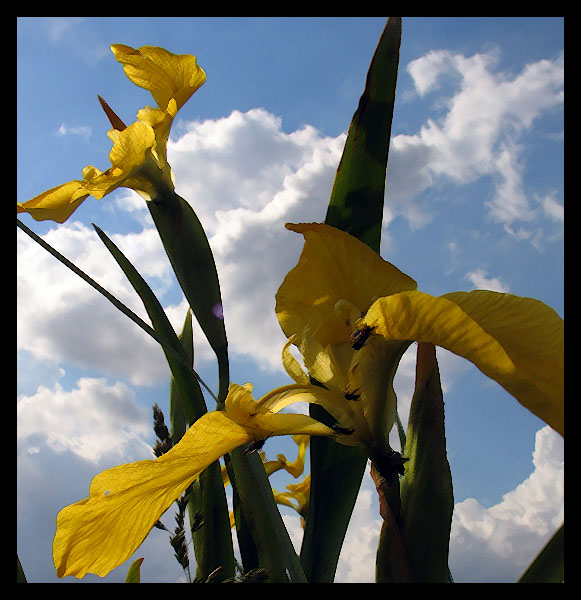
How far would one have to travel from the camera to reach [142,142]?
52 cm

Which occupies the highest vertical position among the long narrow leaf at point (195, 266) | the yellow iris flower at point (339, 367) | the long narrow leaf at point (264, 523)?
the long narrow leaf at point (195, 266)

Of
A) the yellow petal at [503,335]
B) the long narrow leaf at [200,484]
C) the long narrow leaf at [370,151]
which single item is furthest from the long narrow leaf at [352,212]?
the yellow petal at [503,335]

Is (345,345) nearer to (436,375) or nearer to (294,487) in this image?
(436,375)

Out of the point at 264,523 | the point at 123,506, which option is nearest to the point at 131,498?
the point at 123,506

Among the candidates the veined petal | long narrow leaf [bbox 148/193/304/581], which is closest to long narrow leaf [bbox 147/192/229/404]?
long narrow leaf [bbox 148/193/304/581]

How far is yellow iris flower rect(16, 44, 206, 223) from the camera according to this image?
527 mm

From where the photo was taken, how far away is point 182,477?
1.20 ft

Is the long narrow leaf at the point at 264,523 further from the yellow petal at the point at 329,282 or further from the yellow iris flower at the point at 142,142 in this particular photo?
the yellow iris flower at the point at 142,142

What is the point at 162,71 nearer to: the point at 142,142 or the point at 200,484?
the point at 142,142

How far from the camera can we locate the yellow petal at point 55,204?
0.58 metres

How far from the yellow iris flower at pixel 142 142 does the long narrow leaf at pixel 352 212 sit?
0.62 ft

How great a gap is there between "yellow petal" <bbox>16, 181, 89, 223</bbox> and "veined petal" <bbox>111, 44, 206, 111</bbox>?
0.13 metres

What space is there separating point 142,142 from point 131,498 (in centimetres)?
34
